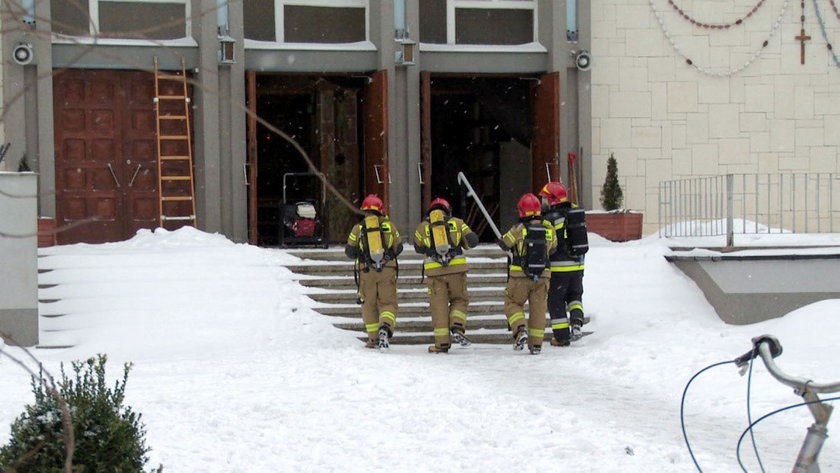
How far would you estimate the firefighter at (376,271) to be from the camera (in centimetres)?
1347

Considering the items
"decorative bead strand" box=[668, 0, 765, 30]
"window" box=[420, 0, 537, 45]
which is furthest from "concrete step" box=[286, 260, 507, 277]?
"decorative bead strand" box=[668, 0, 765, 30]

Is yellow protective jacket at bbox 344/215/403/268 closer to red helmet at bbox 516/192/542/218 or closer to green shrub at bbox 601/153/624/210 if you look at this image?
red helmet at bbox 516/192/542/218

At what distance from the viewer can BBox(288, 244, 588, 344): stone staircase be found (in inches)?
582

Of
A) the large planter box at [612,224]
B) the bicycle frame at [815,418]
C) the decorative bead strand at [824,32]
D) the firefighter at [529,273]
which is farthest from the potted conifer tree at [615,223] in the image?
the bicycle frame at [815,418]

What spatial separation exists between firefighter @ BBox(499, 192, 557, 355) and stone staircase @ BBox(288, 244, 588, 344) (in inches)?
51.4

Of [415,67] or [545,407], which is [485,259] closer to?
[415,67]

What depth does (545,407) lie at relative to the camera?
9266mm

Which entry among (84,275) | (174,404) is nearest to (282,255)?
(84,275)

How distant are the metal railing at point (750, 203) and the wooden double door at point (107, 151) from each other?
7.86 metres

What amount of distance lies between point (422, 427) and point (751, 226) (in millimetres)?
9045

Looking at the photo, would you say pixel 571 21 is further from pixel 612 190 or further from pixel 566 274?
pixel 566 274

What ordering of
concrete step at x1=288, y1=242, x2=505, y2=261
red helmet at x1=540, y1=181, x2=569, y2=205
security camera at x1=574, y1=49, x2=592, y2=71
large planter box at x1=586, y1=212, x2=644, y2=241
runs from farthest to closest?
security camera at x1=574, y1=49, x2=592, y2=71 → large planter box at x1=586, y1=212, x2=644, y2=241 → concrete step at x1=288, y1=242, x2=505, y2=261 → red helmet at x1=540, y1=181, x2=569, y2=205

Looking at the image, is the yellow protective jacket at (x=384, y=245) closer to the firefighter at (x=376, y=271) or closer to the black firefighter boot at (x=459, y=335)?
the firefighter at (x=376, y=271)

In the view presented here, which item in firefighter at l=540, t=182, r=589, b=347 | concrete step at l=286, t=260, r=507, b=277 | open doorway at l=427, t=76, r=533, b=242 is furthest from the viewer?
open doorway at l=427, t=76, r=533, b=242
